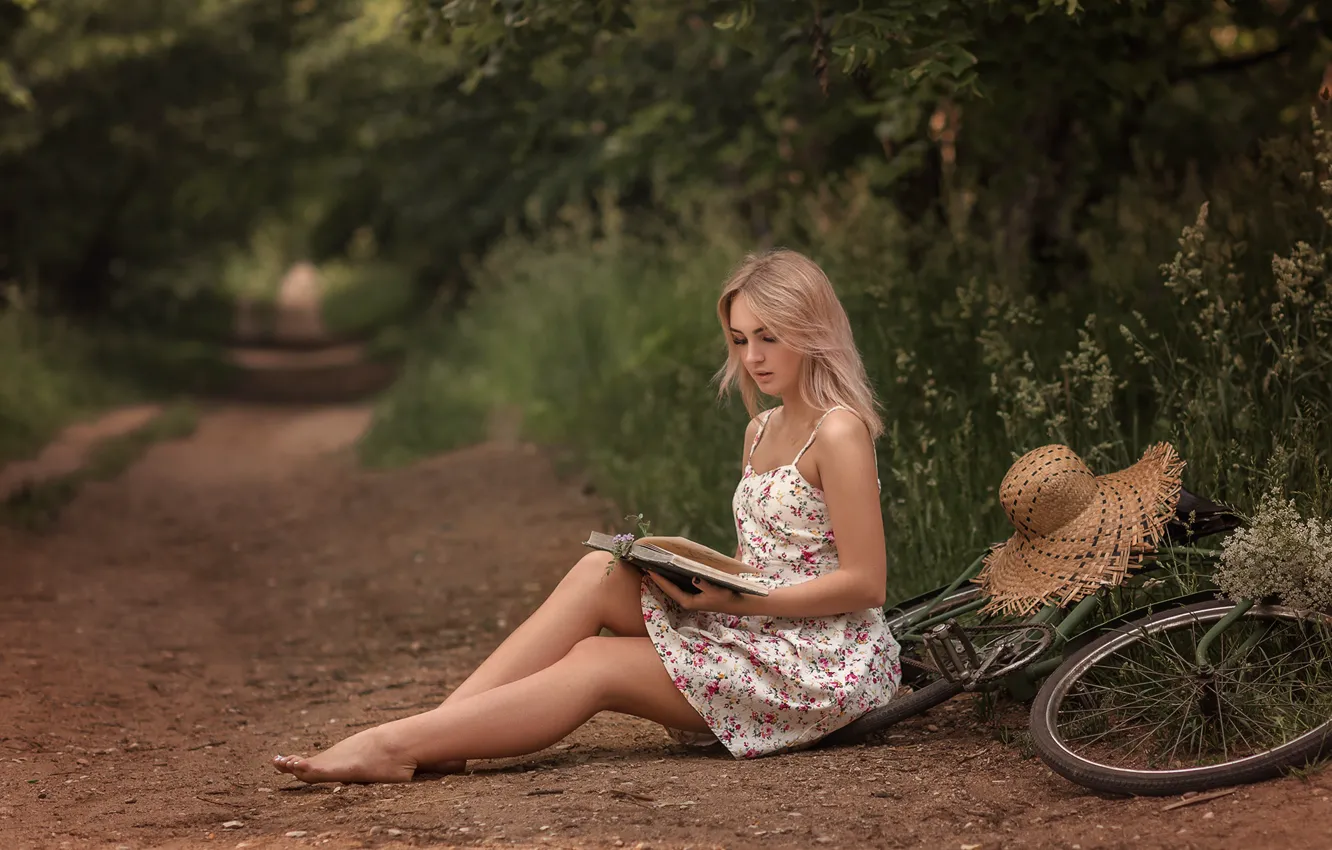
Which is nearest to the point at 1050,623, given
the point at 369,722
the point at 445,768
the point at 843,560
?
the point at 843,560

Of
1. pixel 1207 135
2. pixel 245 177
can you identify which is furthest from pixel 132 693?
pixel 245 177

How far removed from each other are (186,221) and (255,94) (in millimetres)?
4446

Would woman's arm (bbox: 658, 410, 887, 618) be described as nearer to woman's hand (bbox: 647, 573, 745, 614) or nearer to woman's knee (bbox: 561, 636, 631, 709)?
woman's hand (bbox: 647, 573, 745, 614)

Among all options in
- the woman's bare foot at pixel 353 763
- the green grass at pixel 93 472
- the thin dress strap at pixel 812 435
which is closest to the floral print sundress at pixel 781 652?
the thin dress strap at pixel 812 435

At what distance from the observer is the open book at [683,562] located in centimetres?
390

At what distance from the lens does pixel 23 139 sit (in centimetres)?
1433

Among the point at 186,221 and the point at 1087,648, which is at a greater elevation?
the point at 186,221

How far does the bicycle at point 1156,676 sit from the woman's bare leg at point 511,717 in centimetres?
65

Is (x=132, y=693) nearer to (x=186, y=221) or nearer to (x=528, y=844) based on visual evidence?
(x=528, y=844)

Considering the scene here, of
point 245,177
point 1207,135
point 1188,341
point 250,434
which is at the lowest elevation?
point 250,434

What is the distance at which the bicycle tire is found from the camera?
4199mm

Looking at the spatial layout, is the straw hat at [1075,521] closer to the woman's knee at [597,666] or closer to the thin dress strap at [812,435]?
the thin dress strap at [812,435]

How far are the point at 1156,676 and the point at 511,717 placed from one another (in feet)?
5.79

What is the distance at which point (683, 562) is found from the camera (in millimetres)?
3895
